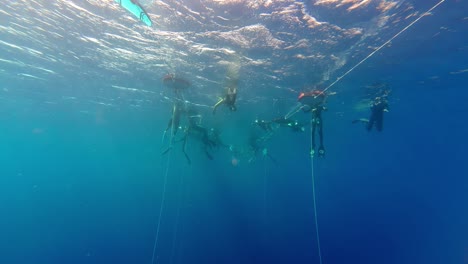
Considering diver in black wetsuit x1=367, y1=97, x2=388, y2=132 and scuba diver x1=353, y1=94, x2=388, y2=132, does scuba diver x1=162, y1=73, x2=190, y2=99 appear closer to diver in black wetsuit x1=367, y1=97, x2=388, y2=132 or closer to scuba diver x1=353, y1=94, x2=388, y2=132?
scuba diver x1=353, y1=94, x2=388, y2=132

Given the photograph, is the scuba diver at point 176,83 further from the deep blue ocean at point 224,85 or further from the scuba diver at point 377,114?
the scuba diver at point 377,114

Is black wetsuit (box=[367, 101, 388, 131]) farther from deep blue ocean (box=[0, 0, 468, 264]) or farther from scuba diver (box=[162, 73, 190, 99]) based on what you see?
scuba diver (box=[162, 73, 190, 99])

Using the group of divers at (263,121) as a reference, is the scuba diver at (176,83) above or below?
above

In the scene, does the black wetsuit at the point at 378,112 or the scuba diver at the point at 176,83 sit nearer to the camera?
the black wetsuit at the point at 378,112

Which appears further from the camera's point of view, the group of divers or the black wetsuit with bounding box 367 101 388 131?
the black wetsuit with bounding box 367 101 388 131

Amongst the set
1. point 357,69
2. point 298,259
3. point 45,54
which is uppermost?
point 45,54

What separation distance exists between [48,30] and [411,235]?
52.0 meters

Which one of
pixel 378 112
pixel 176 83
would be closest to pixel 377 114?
pixel 378 112

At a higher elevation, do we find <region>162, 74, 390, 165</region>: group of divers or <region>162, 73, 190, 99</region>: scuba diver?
<region>162, 73, 190, 99</region>: scuba diver

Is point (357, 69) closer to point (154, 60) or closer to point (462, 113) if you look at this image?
→ point (154, 60)

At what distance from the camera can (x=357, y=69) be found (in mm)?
15266

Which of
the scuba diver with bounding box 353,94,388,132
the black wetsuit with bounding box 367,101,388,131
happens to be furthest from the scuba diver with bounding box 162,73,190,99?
the black wetsuit with bounding box 367,101,388,131

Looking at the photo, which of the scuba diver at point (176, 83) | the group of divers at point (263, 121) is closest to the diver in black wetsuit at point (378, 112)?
the group of divers at point (263, 121)

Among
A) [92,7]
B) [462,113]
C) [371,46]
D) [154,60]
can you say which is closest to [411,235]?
[462,113]
